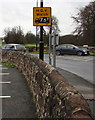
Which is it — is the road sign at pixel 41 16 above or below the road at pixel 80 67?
above

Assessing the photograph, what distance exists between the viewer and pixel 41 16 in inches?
382

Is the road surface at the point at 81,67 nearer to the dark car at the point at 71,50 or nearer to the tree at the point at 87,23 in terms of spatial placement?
the dark car at the point at 71,50

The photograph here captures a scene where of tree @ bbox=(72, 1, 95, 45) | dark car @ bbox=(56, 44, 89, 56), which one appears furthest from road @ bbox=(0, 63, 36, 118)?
tree @ bbox=(72, 1, 95, 45)

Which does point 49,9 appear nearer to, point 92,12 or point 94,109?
point 94,109

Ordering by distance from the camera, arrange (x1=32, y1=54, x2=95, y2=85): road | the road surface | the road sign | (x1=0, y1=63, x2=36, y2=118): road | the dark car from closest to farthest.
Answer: (x1=0, y1=63, x2=36, y2=118): road
the road sign
the road surface
(x1=32, y1=54, x2=95, y2=85): road
the dark car

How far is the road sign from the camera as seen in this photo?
9.68 metres

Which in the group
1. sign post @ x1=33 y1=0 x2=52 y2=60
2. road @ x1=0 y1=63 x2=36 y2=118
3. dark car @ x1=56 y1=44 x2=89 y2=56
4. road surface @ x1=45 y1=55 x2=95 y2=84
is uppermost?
sign post @ x1=33 y1=0 x2=52 y2=60

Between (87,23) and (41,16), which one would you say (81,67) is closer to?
(41,16)

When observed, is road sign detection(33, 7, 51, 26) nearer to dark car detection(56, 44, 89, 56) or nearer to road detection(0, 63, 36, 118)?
road detection(0, 63, 36, 118)

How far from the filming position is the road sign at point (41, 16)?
9.68 m

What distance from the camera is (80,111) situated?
201 cm

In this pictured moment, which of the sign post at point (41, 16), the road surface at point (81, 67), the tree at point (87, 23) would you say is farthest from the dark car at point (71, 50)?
the sign post at point (41, 16)

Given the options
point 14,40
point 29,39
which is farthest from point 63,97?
point 29,39

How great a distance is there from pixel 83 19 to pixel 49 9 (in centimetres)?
2470
